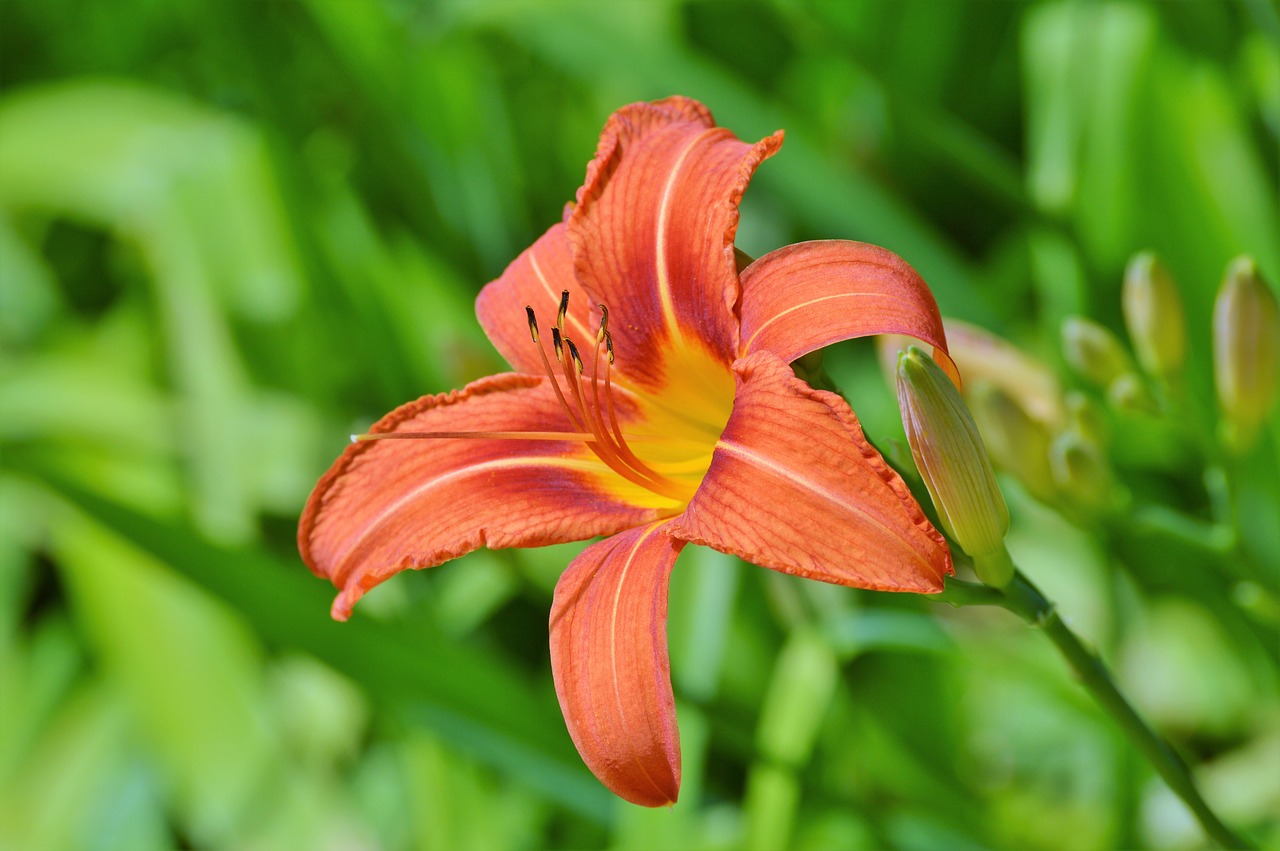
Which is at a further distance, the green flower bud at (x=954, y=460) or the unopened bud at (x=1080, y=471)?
the unopened bud at (x=1080, y=471)

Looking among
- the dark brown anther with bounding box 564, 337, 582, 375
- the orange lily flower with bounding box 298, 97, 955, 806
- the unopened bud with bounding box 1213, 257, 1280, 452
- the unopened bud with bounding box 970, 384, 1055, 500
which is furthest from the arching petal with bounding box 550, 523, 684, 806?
the unopened bud with bounding box 1213, 257, 1280, 452

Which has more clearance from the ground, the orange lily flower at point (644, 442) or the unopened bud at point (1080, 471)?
the orange lily flower at point (644, 442)

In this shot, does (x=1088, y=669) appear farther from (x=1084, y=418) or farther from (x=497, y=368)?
(x=497, y=368)

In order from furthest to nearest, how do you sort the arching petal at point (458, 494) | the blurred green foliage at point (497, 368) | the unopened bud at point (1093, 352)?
the blurred green foliage at point (497, 368)
the unopened bud at point (1093, 352)
the arching petal at point (458, 494)

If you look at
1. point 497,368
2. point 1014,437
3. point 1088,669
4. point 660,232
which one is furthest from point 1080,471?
point 497,368

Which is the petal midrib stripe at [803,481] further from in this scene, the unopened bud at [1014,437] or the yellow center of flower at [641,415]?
the unopened bud at [1014,437]

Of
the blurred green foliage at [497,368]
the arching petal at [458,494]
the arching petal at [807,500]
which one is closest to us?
the arching petal at [807,500]

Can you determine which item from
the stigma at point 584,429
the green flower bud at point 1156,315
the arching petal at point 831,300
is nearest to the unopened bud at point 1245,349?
the green flower bud at point 1156,315
